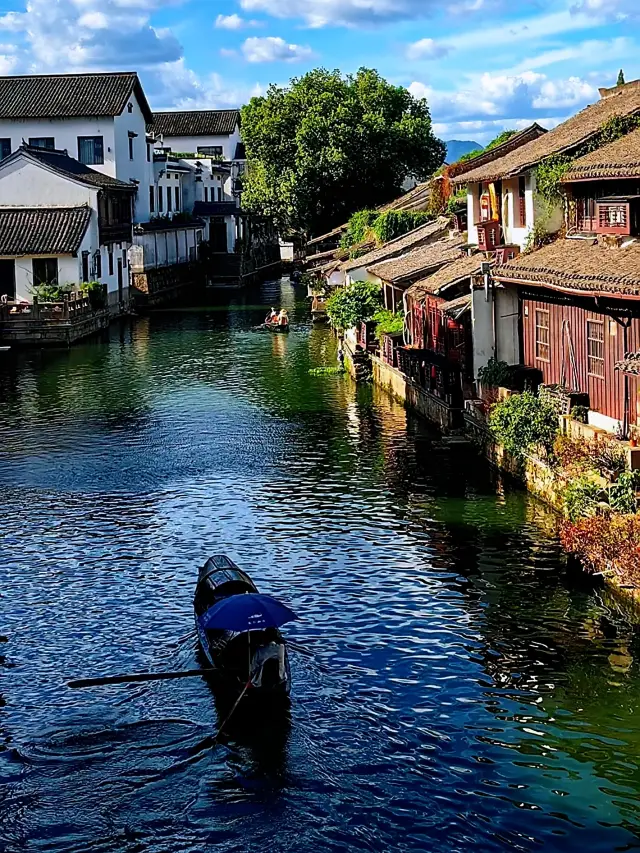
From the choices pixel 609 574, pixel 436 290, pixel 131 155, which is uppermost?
pixel 131 155

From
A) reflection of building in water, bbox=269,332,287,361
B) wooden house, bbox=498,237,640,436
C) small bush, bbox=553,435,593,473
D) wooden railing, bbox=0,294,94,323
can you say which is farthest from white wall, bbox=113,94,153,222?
small bush, bbox=553,435,593,473

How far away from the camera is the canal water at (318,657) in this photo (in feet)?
53.6

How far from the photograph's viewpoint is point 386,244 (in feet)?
208

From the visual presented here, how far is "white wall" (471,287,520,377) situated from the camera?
37344 millimetres

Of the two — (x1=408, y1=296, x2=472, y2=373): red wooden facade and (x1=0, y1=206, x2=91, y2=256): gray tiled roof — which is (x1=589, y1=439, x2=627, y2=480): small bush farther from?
(x1=0, y1=206, x2=91, y2=256): gray tiled roof

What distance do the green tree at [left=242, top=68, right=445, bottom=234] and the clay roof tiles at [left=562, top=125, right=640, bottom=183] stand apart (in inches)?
2322

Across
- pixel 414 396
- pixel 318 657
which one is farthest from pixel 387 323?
pixel 318 657

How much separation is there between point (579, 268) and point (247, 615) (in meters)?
15.3

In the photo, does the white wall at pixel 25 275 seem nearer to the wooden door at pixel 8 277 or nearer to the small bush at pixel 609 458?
the wooden door at pixel 8 277

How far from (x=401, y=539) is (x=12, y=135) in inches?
3167

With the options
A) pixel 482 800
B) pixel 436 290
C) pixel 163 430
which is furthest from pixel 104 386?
pixel 482 800

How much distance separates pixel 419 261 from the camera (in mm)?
49969

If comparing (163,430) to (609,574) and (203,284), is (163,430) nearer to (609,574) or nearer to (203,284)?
(609,574)

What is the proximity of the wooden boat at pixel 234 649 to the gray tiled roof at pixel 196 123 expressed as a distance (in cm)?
12220
